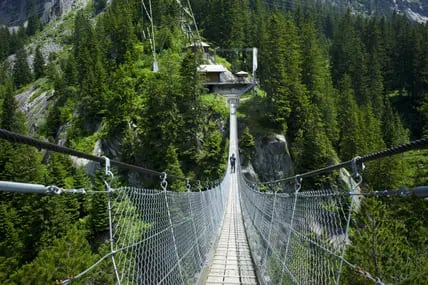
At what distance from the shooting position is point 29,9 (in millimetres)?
97750

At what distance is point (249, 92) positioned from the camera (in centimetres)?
3291

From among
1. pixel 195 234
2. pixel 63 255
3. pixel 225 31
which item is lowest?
pixel 63 255

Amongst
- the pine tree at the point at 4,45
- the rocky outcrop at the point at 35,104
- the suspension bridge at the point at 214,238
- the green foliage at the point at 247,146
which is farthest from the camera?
the pine tree at the point at 4,45

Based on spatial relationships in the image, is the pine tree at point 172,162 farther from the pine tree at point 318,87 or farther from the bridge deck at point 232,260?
the bridge deck at point 232,260

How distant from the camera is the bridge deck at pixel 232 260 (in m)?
4.66

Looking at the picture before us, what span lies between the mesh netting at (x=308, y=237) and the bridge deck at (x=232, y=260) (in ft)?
1.26

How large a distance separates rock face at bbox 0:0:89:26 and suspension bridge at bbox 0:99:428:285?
90.4 meters

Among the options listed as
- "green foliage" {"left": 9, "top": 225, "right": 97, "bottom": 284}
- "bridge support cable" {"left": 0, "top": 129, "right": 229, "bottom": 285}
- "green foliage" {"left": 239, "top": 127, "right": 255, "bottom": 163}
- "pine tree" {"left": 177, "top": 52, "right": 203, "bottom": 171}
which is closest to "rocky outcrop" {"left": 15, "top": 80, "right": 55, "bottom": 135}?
"pine tree" {"left": 177, "top": 52, "right": 203, "bottom": 171}

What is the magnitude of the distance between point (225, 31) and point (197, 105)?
17.0 metres

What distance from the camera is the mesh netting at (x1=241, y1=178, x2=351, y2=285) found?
2.22 m

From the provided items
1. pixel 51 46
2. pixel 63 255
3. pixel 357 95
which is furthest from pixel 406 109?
pixel 51 46

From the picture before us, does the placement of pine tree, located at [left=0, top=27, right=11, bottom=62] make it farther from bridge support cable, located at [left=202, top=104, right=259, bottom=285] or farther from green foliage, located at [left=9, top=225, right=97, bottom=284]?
bridge support cable, located at [left=202, top=104, right=259, bottom=285]

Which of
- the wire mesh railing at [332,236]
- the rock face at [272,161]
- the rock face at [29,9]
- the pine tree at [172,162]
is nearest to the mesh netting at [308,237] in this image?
the wire mesh railing at [332,236]

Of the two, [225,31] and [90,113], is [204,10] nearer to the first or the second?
[225,31]
